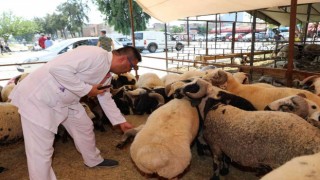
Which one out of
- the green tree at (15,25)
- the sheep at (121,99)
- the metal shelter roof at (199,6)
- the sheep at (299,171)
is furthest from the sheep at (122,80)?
the green tree at (15,25)

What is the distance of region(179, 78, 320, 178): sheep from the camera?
244 cm

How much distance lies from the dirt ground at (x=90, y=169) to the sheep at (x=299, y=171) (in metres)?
1.71

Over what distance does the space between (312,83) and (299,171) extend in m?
3.43

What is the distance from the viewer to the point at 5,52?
27469 mm

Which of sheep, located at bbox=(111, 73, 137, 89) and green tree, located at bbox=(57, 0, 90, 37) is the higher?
green tree, located at bbox=(57, 0, 90, 37)

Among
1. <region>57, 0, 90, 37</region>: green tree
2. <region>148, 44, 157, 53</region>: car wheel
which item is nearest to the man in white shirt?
<region>148, 44, 157, 53</region>: car wheel

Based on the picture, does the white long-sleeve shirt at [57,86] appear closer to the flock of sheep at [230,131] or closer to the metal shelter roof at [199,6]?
the flock of sheep at [230,131]

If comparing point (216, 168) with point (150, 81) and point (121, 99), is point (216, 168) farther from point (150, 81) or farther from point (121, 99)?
point (150, 81)

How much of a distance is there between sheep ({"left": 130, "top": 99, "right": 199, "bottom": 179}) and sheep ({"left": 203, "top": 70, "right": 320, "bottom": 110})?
1335mm

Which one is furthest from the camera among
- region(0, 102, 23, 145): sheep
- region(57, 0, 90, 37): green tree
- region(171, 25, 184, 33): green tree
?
region(171, 25, 184, 33): green tree

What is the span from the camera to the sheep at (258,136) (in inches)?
96.1

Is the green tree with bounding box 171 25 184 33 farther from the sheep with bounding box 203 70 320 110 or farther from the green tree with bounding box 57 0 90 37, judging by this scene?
the sheep with bounding box 203 70 320 110

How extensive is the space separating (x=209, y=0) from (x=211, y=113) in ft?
13.2

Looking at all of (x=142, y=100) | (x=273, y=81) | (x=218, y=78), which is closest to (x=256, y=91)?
(x=218, y=78)
